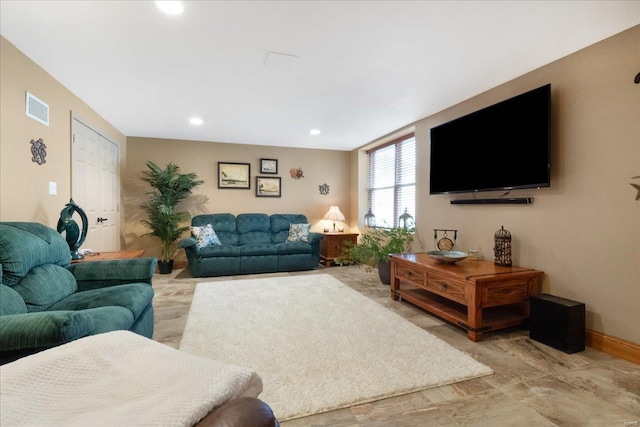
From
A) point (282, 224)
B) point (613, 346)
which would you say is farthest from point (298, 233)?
point (613, 346)

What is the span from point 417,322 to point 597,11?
8.38 feet

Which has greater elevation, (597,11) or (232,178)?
(597,11)

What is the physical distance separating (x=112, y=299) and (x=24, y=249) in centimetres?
57

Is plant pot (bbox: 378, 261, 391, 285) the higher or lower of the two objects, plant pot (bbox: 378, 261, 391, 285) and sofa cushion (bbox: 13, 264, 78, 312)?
the lower

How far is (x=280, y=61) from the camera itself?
96.4 inches

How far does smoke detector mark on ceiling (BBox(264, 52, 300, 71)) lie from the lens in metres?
2.36

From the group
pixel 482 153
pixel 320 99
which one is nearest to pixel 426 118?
pixel 482 153

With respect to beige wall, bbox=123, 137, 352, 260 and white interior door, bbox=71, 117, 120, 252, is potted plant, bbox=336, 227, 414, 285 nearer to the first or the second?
beige wall, bbox=123, 137, 352, 260

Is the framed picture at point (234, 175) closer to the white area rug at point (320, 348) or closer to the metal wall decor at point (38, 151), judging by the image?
the white area rug at point (320, 348)

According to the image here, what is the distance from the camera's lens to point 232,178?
5512 millimetres

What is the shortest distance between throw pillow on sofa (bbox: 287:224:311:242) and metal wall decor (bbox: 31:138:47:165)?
346 cm

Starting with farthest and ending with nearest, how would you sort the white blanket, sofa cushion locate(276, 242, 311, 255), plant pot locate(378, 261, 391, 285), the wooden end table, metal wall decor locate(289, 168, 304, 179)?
metal wall decor locate(289, 168, 304, 179)
the wooden end table
sofa cushion locate(276, 242, 311, 255)
plant pot locate(378, 261, 391, 285)
the white blanket

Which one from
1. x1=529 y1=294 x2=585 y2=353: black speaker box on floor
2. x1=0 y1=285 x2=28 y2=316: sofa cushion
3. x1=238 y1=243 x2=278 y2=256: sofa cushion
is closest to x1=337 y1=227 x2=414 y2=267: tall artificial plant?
x1=238 y1=243 x2=278 y2=256: sofa cushion

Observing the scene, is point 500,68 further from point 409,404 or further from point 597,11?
point 409,404
